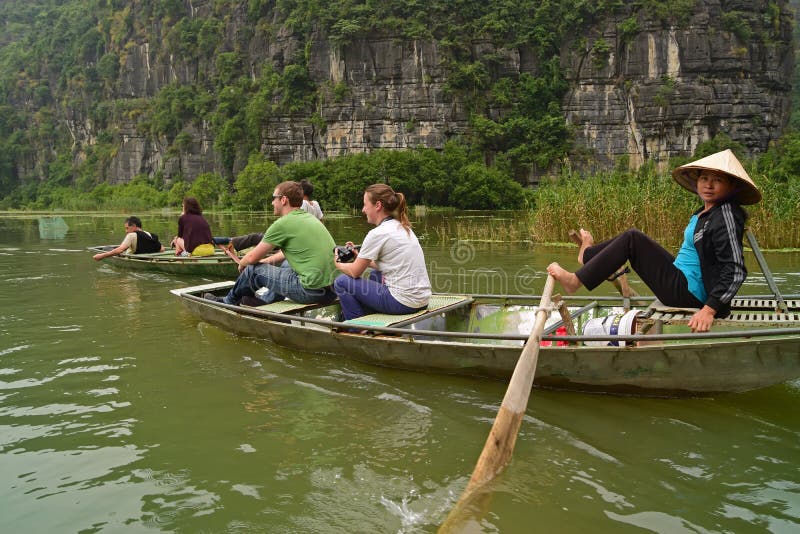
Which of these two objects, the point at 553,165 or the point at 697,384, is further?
the point at 553,165

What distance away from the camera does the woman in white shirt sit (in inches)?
244

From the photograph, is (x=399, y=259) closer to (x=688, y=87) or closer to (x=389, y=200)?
(x=389, y=200)

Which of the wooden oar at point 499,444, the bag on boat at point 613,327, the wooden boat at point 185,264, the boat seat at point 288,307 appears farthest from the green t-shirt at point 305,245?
the wooden boat at point 185,264

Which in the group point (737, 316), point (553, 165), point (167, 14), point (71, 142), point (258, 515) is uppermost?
point (167, 14)

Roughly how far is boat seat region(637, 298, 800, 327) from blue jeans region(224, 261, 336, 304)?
11.1 feet

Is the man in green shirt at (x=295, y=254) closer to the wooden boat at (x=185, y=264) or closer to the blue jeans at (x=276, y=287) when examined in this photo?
the blue jeans at (x=276, y=287)

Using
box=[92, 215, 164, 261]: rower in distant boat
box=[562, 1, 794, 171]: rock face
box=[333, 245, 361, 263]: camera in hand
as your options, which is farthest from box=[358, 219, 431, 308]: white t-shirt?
box=[562, 1, 794, 171]: rock face

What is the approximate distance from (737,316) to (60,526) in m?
5.07

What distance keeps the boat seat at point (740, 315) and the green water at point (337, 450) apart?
23.5 inches

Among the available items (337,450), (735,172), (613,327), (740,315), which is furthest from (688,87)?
(337,450)

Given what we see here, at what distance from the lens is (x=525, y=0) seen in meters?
65.3

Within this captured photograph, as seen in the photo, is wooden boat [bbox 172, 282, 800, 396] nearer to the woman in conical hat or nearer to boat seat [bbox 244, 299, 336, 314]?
boat seat [bbox 244, 299, 336, 314]

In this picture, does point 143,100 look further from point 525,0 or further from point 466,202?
point 466,202

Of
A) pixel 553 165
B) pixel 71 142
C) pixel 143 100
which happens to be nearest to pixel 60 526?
pixel 553 165
